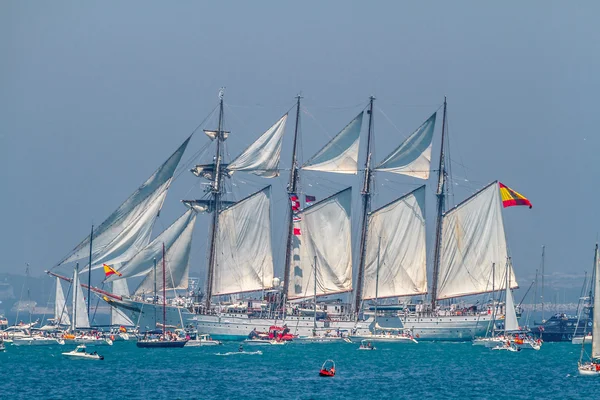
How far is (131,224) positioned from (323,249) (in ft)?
74.8

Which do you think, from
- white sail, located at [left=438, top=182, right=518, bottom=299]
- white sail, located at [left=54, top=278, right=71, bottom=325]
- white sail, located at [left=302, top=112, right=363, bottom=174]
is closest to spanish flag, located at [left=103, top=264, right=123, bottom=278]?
white sail, located at [left=54, top=278, right=71, bottom=325]

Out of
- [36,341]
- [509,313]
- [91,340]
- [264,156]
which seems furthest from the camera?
[264,156]

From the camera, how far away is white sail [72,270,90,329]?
4951 inches

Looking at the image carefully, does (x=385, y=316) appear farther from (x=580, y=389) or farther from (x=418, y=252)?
(x=580, y=389)

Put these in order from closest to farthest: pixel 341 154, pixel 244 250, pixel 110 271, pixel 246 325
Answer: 1. pixel 110 271
2. pixel 244 250
3. pixel 246 325
4. pixel 341 154

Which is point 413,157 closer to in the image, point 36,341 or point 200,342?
point 200,342

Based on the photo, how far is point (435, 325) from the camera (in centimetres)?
14088

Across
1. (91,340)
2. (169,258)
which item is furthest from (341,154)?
(91,340)

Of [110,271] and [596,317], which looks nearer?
[596,317]

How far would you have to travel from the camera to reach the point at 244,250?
135000 mm

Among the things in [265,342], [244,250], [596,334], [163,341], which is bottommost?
[163,341]

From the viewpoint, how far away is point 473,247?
138 m

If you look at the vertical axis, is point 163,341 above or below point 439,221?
below

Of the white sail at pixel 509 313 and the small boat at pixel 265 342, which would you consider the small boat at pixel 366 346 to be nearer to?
the small boat at pixel 265 342
